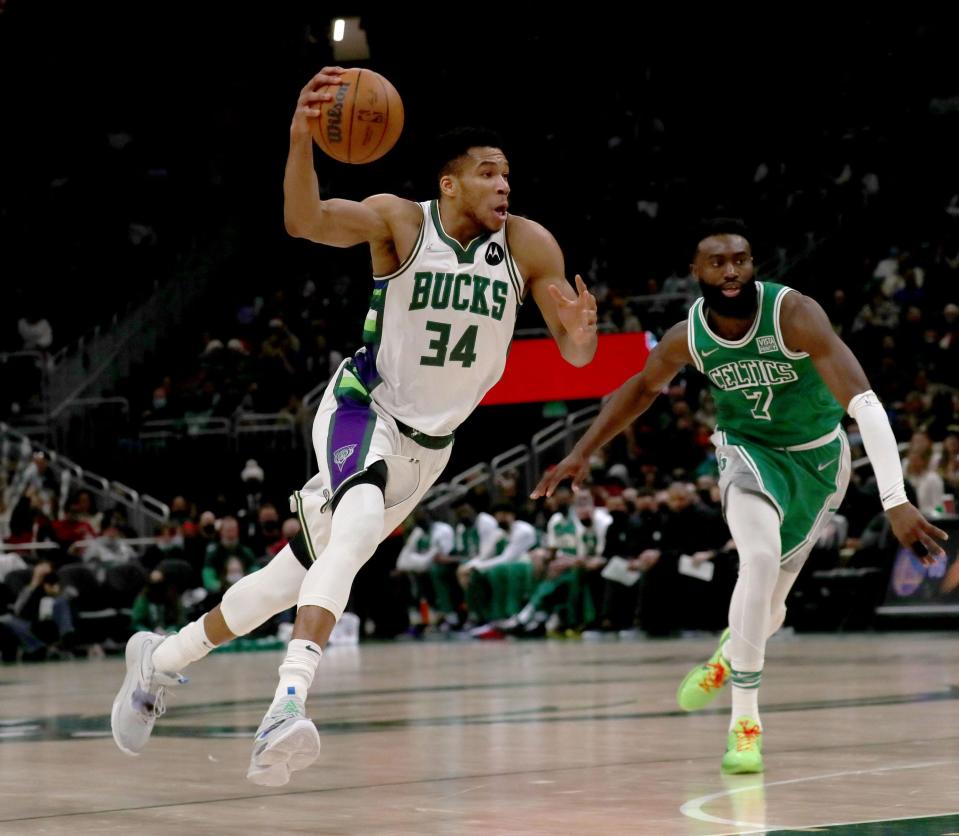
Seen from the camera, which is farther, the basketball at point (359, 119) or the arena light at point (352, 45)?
the arena light at point (352, 45)

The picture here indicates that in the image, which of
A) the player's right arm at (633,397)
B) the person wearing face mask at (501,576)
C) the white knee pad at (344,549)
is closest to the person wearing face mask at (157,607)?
the person wearing face mask at (501,576)

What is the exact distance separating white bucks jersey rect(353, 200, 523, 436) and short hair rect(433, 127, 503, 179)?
0.21m

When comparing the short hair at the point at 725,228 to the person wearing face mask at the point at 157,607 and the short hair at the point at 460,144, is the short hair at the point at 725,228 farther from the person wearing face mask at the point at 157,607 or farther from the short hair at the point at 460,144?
the person wearing face mask at the point at 157,607

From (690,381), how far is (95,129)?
551 inches

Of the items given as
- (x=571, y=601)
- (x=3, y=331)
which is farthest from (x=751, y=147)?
(x=3, y=331)

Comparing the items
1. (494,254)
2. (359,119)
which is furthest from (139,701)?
(359,119)

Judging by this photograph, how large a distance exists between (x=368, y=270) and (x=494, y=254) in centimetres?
2103

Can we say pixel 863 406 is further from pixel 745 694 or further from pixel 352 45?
pixel 352 45

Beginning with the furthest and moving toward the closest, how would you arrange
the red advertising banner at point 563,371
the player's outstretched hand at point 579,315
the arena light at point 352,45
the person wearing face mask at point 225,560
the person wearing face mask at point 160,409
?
the arena light at point 352,45
the person wearing face mask at point 160,409
the red advertising banner at point 563,371
the person wearing face mask at point 225,560
the player's outstretched hand at point 579,315

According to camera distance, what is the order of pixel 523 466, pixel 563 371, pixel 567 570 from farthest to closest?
pixel 523 466 → pixel 563 371 → pixel 567 570

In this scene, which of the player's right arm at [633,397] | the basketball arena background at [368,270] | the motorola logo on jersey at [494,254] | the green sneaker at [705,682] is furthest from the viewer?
the basketball arena background at [368,270]

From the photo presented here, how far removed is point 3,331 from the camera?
85.8ft

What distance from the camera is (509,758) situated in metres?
6.63

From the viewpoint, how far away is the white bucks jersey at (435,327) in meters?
6.01
